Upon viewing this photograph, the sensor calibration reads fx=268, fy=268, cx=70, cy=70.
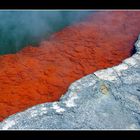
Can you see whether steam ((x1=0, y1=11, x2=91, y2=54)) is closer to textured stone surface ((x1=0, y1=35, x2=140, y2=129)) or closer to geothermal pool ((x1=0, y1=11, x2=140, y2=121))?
geothermal pool ((x1=0, y1=11, x2=140, y2=121))

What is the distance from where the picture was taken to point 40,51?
514cm

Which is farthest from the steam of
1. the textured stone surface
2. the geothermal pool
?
the textured stone surface

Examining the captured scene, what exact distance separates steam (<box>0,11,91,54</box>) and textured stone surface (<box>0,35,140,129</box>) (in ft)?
5.87

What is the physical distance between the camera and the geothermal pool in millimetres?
4289

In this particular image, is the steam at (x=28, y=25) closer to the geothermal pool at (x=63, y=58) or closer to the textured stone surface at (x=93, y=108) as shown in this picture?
the geothermal pool at (x=63, y=58)

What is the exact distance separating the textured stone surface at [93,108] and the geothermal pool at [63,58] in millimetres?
376

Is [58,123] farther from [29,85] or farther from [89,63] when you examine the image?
[89,63]

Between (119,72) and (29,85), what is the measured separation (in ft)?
4.89

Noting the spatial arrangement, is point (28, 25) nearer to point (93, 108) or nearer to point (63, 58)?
point (63, 58)

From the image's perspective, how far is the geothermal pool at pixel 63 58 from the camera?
14.1 feet

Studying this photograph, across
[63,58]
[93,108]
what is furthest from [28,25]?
[93,108]

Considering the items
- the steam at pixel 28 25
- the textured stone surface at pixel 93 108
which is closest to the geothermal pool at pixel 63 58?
the steam at pixel 28 25

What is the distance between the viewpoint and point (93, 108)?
370 centimetres

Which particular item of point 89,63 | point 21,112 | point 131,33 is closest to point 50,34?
point 89,63
